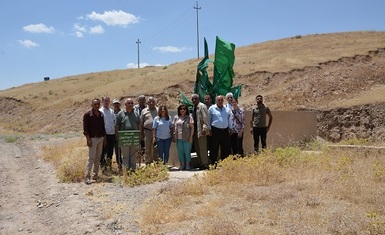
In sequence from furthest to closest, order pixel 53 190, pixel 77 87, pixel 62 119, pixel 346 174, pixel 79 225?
pixel 77 87 → pixel 62 119 → pixel 53 190 → pixel 346 174 → pixel 79 225

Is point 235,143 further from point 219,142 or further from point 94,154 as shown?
point 94,154

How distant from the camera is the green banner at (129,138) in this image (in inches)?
336

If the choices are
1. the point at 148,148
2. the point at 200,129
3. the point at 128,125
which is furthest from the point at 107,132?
the point at 200,129

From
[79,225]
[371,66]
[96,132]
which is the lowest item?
[79,225]

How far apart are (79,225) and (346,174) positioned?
14.6 ft

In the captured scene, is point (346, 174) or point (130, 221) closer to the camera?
point (130, 221)

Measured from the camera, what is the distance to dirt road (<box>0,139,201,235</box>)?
5.82m

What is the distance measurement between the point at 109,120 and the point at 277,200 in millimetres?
4402

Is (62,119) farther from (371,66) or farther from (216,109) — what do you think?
(216,109)

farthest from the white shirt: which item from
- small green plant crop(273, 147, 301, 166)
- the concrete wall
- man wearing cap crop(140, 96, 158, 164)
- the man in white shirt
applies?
the concrete wall

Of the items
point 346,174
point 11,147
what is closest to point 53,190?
point 346,174

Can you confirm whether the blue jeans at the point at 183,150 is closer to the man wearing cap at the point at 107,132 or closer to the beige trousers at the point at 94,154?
the man wearing cap at the point at 107,132

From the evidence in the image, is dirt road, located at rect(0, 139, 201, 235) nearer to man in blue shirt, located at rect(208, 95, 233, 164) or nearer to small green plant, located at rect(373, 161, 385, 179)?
man in blue shirt, located at rect(208, 95, 233, 164)

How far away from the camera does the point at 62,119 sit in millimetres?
35406
